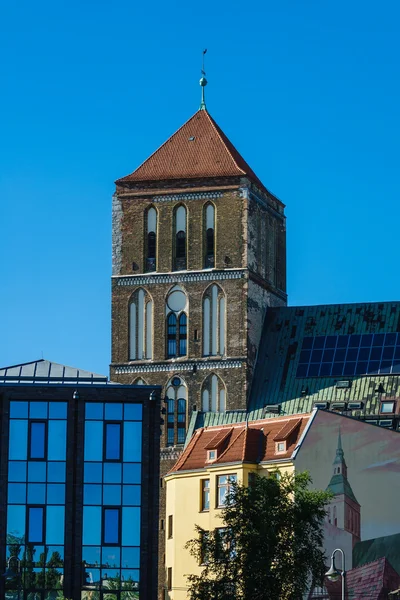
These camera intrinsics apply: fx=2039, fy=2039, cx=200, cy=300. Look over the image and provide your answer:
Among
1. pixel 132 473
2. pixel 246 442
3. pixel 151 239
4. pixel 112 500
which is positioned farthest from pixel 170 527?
pixel 151 239

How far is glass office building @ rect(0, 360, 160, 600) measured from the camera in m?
82.8

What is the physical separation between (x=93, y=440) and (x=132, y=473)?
2.12 meters

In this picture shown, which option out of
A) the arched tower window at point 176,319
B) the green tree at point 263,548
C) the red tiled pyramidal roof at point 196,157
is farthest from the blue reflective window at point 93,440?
the red tiled pyramidal roof at point 196,157

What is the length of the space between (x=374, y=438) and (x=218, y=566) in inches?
811

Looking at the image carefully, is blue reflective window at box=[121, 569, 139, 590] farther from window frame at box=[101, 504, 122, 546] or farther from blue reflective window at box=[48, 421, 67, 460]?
blue reflective window at box=[48, 421, 67, 460]

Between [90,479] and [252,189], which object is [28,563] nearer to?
[90,479]

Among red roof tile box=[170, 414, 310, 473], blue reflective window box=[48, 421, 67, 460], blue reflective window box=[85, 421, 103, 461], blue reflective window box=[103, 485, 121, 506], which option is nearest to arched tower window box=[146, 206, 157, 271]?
red roof tile box=[170, 414, 310, 473]

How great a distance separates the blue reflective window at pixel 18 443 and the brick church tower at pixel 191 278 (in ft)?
90.6

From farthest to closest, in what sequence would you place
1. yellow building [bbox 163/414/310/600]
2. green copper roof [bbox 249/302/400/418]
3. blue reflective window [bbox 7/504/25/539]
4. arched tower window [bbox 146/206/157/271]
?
arched tower window [bbox 146/206/157/271], green copper roof [bbox 249/302/400/418], yellow building [bbox 163/414/310/600], blue reflective window [bbox 7/504/25/539]

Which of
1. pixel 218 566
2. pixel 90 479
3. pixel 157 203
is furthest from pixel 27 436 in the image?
pixel 157 203

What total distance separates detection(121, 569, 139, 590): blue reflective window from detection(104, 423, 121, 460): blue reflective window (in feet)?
15.7

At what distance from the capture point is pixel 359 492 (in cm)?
9338

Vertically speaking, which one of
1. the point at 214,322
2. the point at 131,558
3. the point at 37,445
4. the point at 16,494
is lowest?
the point at 131,558

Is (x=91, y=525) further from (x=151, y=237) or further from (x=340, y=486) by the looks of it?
(x=151, y=237)
